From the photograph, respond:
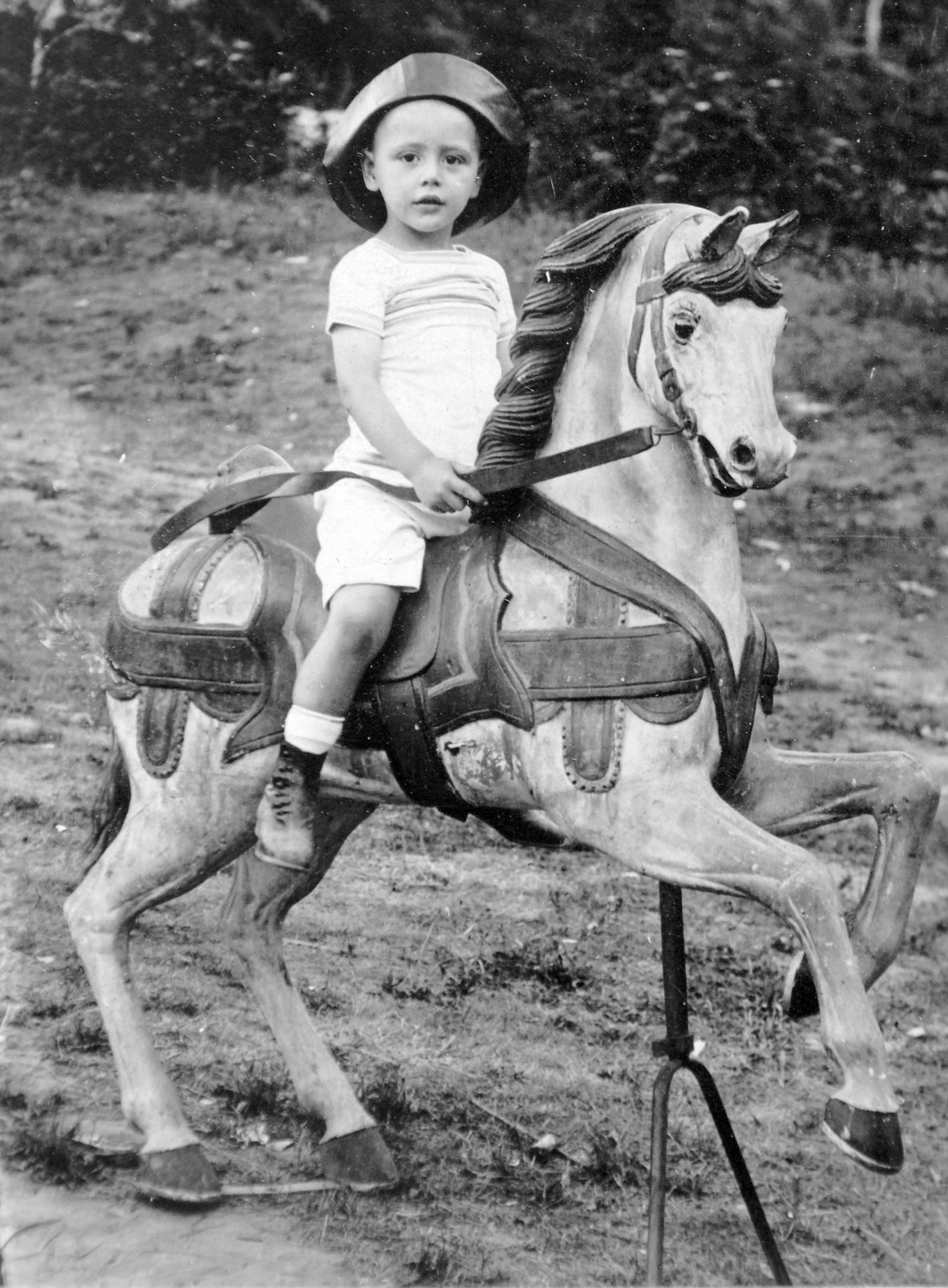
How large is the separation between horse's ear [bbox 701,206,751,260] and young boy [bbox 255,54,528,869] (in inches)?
23.4

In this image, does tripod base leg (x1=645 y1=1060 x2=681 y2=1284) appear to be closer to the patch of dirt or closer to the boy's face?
the patch of dirt

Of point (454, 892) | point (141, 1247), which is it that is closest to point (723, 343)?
point (141, 1247)

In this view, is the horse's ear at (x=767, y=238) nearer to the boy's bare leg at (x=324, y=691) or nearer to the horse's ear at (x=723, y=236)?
the horse's ear at (x=723, y=236)

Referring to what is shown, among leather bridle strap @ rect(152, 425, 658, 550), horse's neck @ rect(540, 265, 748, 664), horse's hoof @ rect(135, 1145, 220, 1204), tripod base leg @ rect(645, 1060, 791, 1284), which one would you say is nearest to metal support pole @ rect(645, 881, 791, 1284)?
tripod base leg @ rect(645, 1060, 791, 1284)

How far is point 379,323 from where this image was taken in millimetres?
2893

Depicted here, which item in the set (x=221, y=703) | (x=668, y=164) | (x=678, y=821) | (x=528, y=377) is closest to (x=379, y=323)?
(x=528, y=377)

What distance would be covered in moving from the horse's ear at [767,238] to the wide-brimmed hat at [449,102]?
621 mm

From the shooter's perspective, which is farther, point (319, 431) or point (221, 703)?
point (319, 431)

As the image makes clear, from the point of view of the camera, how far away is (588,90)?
4543 mm

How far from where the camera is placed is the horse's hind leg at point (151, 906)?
10.6 ft

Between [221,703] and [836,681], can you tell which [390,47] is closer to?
[221,703]

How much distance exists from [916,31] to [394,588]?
300 cm

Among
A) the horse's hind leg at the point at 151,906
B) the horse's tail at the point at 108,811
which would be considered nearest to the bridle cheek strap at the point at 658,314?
the horse's hind leg at the point at 151,906

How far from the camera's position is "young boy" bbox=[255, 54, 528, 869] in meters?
2.86
